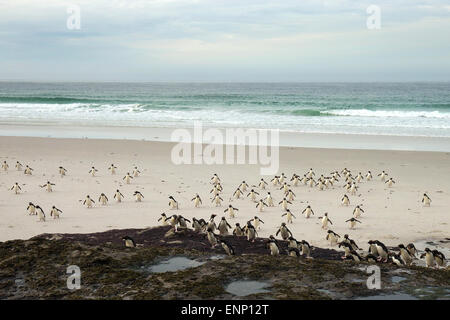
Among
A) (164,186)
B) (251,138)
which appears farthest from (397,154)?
(164,186)

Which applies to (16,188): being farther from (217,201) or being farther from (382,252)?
(382,252)

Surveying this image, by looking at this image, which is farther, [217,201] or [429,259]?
[217,201]

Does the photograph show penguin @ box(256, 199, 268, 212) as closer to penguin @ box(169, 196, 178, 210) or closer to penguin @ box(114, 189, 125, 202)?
penguin @ box(169, 196, 178, 210)

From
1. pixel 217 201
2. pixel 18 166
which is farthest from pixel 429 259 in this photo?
pixel 18 166

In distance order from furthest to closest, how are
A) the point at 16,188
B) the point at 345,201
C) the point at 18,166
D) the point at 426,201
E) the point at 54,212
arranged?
1. the point at 18,166
2. the point at 16,188
3. the point at 345,201
4. the point at 426,201
5. the point at 54,212

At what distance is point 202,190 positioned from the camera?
16.4 m

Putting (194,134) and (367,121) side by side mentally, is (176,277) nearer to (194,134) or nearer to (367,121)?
(194,134)

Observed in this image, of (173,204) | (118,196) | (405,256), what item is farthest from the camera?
(118,196)

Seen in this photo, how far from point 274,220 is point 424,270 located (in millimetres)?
7775

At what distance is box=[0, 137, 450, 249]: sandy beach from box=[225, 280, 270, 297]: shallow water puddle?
6.33 m

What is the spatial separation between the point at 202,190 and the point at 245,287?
11.8m

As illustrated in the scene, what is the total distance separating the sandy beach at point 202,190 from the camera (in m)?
12.1

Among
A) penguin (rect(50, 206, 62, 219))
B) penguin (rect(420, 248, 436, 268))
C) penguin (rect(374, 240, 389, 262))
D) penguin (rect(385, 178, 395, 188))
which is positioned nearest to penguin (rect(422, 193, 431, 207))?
penguin (rect(385, 178, 395, 188))

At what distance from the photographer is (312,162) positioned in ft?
72.0
